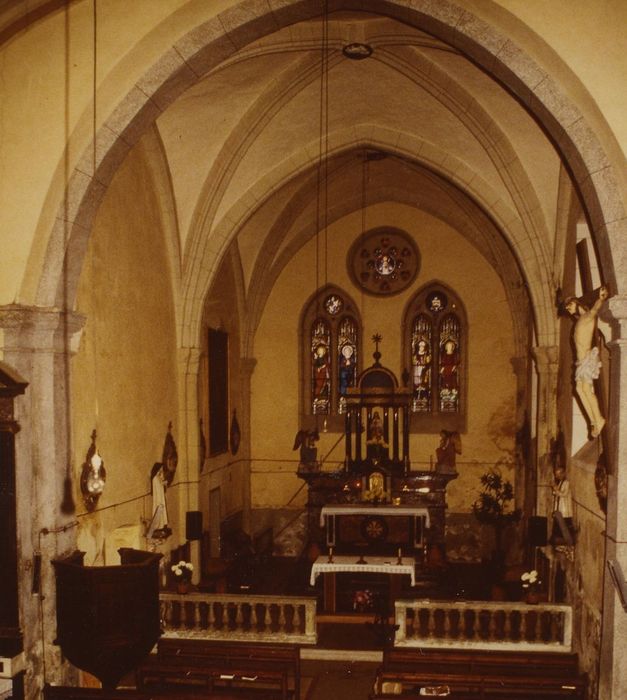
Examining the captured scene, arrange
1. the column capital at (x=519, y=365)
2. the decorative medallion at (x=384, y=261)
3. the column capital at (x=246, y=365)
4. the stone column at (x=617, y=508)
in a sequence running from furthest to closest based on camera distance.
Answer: the decorative medallion at (x=384, y=261) → the column capital at (x=246, y=365) → the column capital at (x=519, y=365) → the stone column at (x=617, y=508)

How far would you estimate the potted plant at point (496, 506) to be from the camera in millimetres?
17828

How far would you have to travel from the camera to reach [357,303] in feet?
68.8

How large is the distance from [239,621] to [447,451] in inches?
337

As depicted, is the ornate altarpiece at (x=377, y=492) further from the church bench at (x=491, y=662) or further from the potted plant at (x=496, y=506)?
the church bench at (x=491, y=662)

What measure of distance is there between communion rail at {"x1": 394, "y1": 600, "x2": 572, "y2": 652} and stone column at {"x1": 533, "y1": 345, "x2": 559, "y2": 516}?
241cm

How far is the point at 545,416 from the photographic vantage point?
1298 centimetres

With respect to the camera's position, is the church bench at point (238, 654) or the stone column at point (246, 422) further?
the stone column at point (246, 422)

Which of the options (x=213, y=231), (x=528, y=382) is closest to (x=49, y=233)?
(x=213, y=231)

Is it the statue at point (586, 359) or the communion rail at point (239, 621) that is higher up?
the statue at point (586, 359)

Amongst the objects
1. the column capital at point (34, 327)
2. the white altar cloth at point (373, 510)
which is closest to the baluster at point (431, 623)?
the white altar cloth at point (373, 510)

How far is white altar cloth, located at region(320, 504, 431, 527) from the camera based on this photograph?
49.6 feet

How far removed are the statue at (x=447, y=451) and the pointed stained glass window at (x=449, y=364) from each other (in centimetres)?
201

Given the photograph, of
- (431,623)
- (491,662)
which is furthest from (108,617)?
(431,623)

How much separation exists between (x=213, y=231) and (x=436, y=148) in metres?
4.46
